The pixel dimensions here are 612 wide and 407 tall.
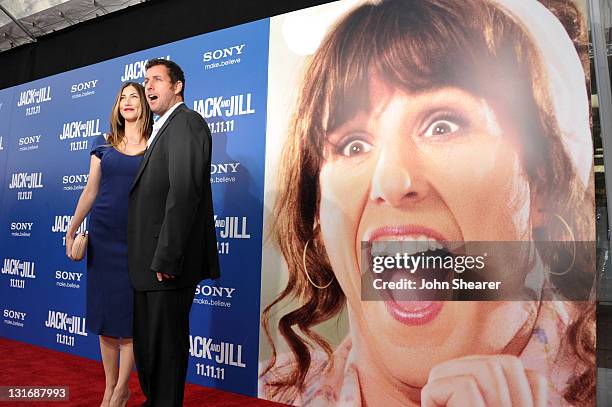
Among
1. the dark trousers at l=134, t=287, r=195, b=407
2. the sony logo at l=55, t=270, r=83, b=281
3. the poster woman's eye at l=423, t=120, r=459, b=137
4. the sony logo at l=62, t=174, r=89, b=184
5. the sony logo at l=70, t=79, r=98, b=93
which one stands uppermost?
the sony logo at l=70, t=79, r=98, b=93

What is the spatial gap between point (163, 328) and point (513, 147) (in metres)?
1.69

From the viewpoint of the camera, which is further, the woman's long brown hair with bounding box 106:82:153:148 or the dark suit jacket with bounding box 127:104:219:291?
the woman's long brown hair with bounding box 106:82:153:148

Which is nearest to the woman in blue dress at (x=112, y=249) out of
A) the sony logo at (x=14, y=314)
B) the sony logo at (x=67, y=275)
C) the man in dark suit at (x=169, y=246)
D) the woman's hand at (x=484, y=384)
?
the man in dark suit at (x=169, y=246)

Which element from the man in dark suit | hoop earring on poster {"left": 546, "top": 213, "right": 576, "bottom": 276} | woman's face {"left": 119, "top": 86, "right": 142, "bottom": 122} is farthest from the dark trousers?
hoop earring on poster {"left": 546, "top": 213, "right": 576, "bottom": 276}

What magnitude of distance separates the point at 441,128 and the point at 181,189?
4.21ft

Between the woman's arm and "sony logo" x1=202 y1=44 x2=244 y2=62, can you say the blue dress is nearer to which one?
the woman's arm

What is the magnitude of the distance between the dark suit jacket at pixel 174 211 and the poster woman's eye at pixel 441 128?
3.53ft

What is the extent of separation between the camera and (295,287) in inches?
103

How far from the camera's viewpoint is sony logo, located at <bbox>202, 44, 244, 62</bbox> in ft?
9.85

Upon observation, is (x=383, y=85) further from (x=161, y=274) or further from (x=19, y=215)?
(x=19, y=215)

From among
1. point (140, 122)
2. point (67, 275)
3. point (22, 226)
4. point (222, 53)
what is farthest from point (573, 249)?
point (22, 226)

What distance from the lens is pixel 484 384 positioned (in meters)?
2.18

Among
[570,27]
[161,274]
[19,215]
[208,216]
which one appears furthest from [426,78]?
[19,215]

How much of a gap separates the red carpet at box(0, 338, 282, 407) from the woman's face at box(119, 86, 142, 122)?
1.48 m
